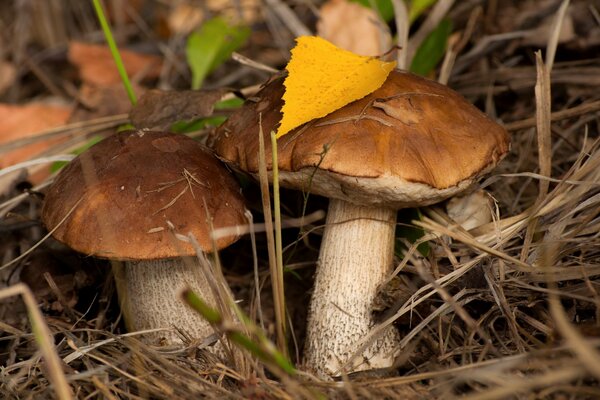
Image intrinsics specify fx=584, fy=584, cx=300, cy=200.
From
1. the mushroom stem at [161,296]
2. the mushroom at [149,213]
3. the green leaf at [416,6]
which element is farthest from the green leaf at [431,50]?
the mushroom stem at [161,296]

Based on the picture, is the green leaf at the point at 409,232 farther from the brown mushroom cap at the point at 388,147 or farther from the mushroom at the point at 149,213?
the mushroom at the point at 149,213

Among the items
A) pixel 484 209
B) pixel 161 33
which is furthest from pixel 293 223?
pixel 161 33

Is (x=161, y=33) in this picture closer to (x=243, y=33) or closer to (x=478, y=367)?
(x=243, y=33)

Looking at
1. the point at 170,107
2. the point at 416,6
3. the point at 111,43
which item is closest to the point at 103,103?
the point at 111,43

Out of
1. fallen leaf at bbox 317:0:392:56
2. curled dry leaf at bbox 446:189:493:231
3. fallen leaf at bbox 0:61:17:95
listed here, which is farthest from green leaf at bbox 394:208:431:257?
fallen leaf at bbox 0:61:17:95

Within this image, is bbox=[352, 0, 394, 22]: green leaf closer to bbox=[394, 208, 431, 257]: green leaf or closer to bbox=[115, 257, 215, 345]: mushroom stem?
bbox=[394, 208, 431, 257]: green leaf
